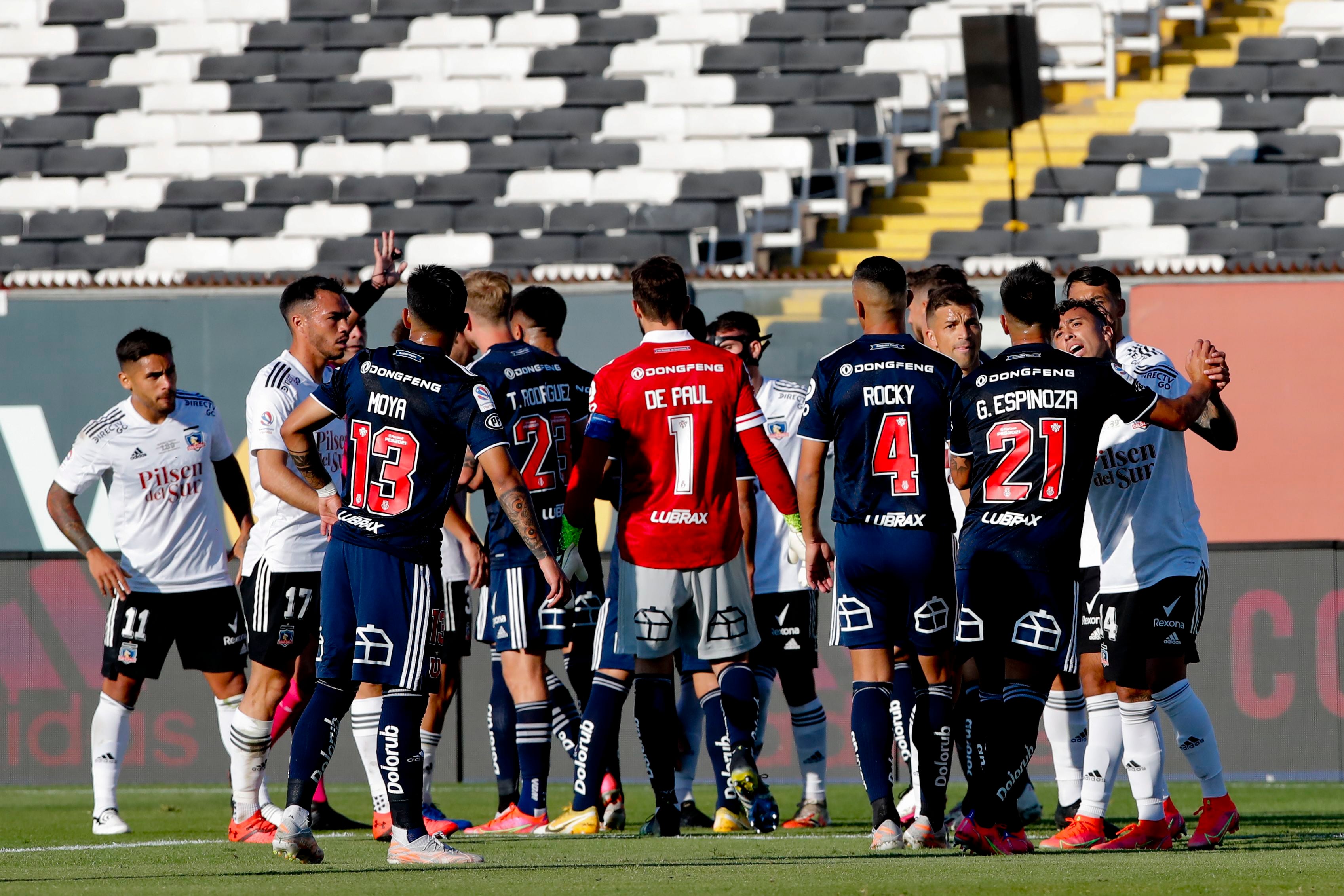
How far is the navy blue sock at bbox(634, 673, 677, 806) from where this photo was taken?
23.3 ft

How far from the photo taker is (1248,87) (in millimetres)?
17734

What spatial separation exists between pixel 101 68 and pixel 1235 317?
13.4 metres

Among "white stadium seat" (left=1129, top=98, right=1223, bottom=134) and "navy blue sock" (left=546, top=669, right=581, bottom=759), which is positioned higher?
"white stadium seat" (left=1129, top=98, right=1223, bottom=134)

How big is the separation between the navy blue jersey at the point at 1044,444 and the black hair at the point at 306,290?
2.93 m

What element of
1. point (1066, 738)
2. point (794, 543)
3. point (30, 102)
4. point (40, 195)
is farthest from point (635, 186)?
point (1066, 738)

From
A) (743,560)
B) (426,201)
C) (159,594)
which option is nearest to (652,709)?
(743,560)

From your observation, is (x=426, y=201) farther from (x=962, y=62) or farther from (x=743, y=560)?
(x=743, y=560)

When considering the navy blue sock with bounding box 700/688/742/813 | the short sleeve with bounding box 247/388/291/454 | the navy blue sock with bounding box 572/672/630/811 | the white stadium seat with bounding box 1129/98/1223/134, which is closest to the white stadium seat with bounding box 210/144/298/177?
the white stadium seat with bounding box 1129/98/1223/134

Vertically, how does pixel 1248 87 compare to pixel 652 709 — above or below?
above

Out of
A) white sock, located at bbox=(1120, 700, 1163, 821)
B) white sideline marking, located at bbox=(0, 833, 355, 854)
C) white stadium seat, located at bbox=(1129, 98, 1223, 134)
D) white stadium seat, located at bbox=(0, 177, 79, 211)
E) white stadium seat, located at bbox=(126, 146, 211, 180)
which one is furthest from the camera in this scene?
white stadium seat, located at bbox=(126, 146, 211, 180)

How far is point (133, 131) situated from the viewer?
62.2 feet

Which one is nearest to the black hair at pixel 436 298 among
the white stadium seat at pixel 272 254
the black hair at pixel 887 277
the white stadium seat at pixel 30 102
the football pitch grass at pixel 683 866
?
the black hair at pixel 887 277

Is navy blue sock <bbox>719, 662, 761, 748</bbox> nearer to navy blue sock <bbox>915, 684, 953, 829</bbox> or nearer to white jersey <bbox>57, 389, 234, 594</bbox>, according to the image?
navy blue sock <bbox>915, 684, 953, 829</bbox>

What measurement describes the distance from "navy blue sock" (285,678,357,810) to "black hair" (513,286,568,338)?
7.99ft
